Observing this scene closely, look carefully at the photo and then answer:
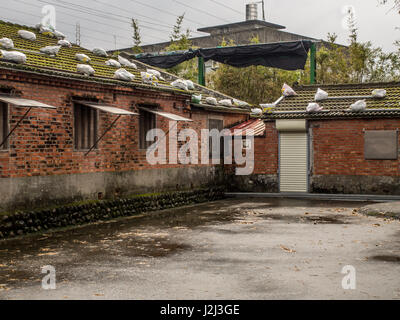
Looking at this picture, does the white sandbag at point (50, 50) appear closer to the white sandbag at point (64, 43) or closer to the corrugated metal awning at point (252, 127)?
the white sandbag at point (64, 43)

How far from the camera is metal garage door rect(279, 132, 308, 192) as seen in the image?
20406mm

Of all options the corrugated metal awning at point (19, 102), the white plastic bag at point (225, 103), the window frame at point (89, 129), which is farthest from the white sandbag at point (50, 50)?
the white plastic bag at point (225, 103)

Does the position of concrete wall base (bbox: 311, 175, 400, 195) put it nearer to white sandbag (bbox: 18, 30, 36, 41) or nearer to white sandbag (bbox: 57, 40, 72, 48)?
white sandbag (bbox: 57, 40, 72, 48)

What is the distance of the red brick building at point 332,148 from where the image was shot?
63.3ft

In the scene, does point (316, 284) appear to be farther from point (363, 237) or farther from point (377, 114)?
point (377, 114)

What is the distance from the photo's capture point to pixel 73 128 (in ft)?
45.4

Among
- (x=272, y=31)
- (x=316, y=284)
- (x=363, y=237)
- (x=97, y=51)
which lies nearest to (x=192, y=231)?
(x=363, y=237)

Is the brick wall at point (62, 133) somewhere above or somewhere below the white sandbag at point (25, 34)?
below

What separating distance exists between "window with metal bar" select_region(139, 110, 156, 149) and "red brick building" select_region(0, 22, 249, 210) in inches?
1.2

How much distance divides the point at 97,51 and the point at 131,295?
13720mm

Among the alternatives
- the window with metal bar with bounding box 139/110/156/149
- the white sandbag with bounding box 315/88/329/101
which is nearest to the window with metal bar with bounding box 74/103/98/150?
the window with metal bar with bounding box 139/110/156/149

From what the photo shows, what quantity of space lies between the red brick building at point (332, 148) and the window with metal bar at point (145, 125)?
5.53 metres

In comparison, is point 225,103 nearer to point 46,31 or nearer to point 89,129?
point 46,31
